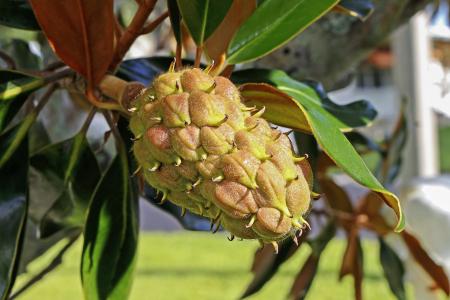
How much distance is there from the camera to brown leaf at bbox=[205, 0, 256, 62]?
78 cm

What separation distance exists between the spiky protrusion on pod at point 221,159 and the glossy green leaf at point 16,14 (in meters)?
0.30

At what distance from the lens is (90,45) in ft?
2.48

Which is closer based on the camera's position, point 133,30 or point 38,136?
point 133,30

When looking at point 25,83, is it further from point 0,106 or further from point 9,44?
point 9,44

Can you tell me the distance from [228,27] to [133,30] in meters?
0.10

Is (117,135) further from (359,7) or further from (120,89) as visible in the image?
(359,7)

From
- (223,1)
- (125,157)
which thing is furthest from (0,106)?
(223,1)

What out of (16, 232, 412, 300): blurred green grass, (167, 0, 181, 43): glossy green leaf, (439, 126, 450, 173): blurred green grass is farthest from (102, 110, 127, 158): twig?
(439, 126, 450, 173): blurred green grass

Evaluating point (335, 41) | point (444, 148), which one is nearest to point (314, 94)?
point (335, 41)

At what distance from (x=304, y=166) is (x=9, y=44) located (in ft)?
2.58

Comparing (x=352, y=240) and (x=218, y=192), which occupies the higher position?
(x=218, y=192)

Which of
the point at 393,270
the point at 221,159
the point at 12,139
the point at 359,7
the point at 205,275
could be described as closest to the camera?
the point at 221,159

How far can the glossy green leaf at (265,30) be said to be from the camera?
0.76 metres

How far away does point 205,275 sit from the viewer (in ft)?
20.7
